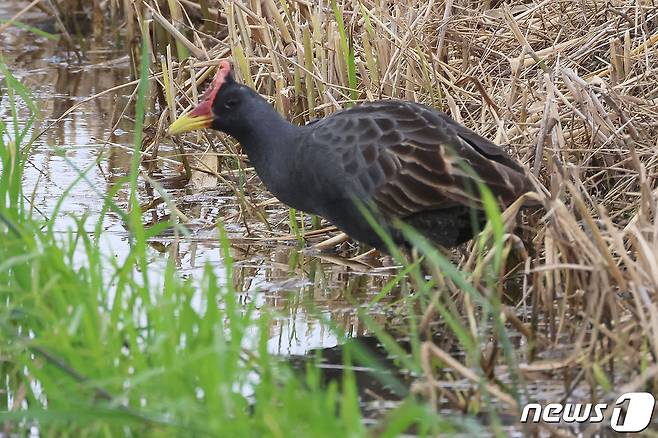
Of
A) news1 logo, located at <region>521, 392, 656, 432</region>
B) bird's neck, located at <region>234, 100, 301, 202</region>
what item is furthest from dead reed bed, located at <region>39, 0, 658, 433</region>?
bird's neck, located at <region>234, 100, 301, 202</region>

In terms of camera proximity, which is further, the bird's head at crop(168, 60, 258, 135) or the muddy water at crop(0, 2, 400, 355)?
the bird's head at crop(168, 60, 258, 135)

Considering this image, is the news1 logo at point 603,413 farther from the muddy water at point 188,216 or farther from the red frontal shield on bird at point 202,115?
the red frontal shield on bird at point 202,115

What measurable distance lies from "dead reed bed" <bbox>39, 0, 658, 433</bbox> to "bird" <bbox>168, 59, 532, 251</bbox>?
0.72ft

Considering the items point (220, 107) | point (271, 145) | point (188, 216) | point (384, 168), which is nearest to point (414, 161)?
point (384, 168)

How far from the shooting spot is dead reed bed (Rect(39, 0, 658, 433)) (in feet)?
12.3

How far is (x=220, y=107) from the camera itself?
4.96 m

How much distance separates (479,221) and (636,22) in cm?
158

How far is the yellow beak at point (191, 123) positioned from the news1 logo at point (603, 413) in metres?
1.94

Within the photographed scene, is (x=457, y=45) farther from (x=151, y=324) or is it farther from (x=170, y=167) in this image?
(x=151, y=324)

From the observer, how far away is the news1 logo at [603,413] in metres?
3.48

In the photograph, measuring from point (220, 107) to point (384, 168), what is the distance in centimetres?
71

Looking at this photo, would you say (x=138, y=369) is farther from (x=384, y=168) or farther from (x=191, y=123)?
(x=191, y=123)

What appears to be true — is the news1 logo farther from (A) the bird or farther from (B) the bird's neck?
(B) the bird's neck

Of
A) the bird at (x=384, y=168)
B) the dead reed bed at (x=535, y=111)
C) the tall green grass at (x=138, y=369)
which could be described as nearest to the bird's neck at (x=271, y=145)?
the bird at (x=384, y=168)
